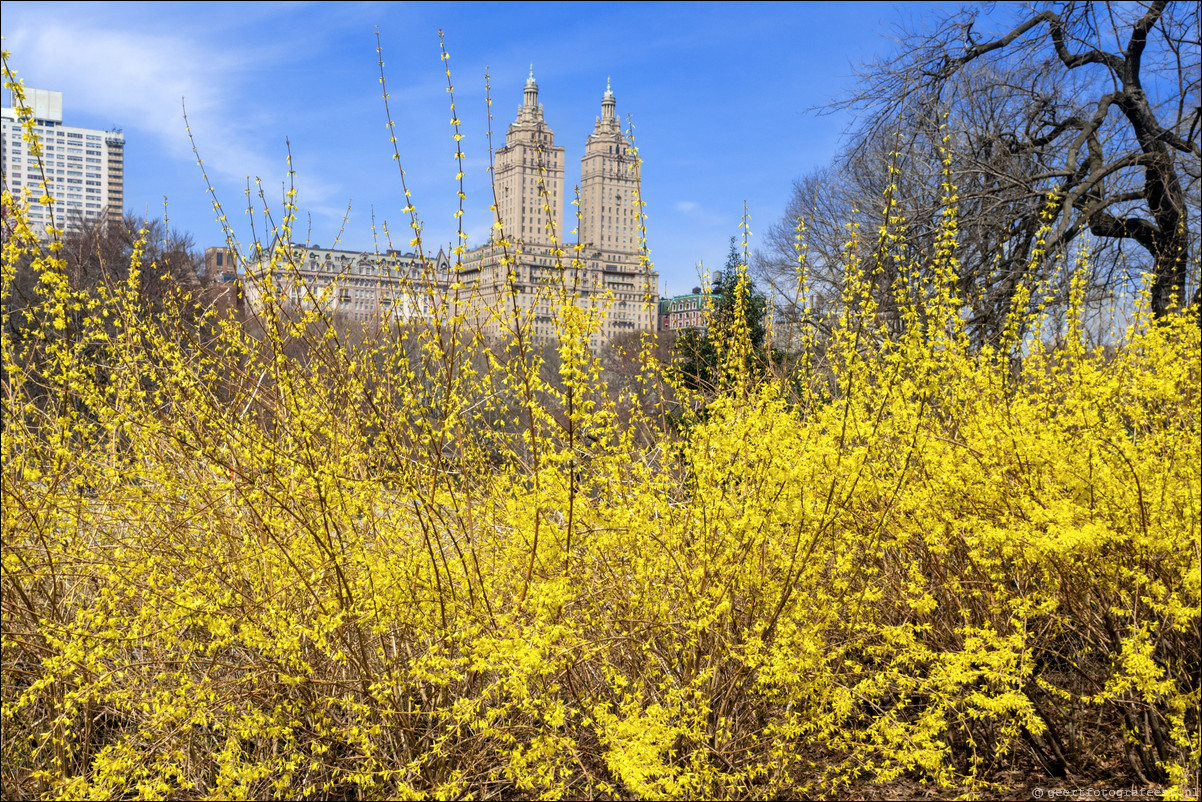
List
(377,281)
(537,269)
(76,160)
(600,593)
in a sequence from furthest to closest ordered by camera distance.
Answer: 1. (76,160)
2. (377,281)
3. (537,269)
4. (600,593)

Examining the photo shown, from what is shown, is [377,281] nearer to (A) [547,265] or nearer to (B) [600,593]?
(A) [547,265]

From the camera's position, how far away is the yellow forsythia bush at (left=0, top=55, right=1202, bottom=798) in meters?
3.18

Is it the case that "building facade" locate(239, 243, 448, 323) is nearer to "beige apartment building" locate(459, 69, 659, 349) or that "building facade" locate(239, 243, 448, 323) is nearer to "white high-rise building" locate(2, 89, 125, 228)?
"beige apartment building" locate(459, 69, 659, 349)

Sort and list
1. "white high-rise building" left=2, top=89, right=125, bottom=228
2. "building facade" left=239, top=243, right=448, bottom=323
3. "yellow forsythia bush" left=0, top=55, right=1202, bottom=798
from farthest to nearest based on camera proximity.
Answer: "white high-rise building" left=2, top=89, right=125, bottom=228
"building facade" left=239, top=243, right=448, bottom=323
"yellow forsythia bush" left=0, top=55, right=1202, bottom=798

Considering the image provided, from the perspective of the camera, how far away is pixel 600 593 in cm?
362

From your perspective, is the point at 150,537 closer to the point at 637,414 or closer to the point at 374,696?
the point at 374,696

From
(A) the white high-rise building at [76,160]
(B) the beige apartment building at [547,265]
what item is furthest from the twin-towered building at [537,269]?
(A) the white high-rise building at [76,160]

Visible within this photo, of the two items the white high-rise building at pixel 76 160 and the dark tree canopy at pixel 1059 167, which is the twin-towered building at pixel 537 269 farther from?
the white high-rise building at pixel 76 160

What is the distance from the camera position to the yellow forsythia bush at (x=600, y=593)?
3184mm

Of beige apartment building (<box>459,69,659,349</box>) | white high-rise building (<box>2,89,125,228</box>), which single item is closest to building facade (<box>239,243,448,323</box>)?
beige apartment building (<box>459,69,659,349</box>)

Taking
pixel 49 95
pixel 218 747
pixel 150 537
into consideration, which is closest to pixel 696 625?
pixel 218 747

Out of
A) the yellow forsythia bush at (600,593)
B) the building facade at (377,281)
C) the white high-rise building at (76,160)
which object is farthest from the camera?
the white high-rise building at (76,160)

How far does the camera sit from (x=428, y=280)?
3174mm

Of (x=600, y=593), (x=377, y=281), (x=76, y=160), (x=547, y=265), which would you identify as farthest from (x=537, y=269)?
(x=76, y=160)
